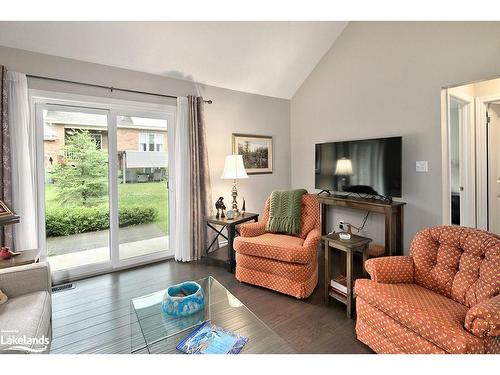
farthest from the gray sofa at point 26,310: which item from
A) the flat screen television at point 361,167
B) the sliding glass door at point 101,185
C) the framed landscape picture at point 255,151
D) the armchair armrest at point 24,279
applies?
the flat screen television at point 361,167

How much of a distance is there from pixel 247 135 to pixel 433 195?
249 cm

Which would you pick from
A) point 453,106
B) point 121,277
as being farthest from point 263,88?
point 121,277

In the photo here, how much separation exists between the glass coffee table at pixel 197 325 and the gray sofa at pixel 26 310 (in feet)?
1.54

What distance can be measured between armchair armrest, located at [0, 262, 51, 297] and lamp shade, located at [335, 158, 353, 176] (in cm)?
316

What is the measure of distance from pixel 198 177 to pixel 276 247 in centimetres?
148

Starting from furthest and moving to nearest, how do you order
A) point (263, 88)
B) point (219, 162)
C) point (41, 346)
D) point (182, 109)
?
1. point (263, 88)
2. point (219, 162)
3. point (182, 109)
4. point (41, 346)

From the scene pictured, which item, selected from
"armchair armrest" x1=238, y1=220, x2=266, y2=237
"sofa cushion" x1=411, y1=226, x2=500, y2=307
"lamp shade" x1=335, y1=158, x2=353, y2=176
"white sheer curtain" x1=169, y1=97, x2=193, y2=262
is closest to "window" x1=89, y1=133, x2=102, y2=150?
"white sheer curtain" x1=169, y1=97, x2=193, y2=262

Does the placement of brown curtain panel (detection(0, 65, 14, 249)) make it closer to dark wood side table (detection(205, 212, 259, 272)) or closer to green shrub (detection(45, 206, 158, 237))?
green shrub (detection(45, 206, 158, 237))

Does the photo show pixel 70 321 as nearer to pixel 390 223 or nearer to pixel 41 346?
pixel 41 346

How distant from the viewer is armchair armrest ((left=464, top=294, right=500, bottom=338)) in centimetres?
122

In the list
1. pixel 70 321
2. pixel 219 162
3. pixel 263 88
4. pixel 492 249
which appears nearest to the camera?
pixel 492 249

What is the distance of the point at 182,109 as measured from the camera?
3.36 m

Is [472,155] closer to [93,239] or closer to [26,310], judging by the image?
[26,310]
